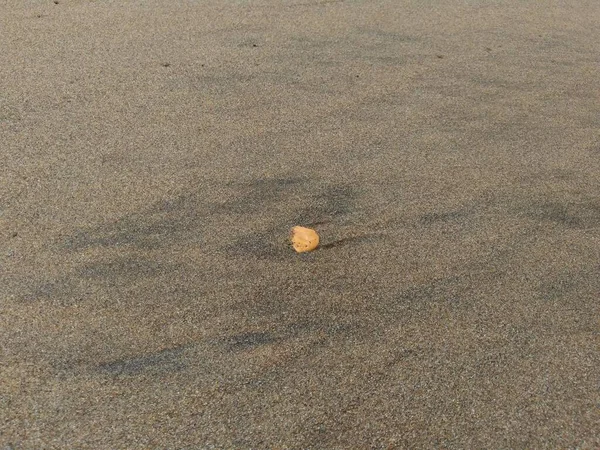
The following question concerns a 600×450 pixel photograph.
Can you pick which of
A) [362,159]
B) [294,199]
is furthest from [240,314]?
[362,159]

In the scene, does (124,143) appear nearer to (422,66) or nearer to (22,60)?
(22,60)

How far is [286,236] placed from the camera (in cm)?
215

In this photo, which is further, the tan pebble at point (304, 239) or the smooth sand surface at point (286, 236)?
the tan pebble at point (304, 239)

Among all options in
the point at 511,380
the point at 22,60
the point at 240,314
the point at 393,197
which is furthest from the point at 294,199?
the point at 22,60

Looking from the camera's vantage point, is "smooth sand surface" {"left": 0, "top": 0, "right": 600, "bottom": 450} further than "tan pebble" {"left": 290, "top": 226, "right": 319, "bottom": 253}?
No

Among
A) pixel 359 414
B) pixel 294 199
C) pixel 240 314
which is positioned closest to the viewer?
pixel 359 414

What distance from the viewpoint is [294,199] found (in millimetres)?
2301

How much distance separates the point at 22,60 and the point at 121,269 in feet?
4.27

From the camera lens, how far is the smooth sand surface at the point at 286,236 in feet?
5.28

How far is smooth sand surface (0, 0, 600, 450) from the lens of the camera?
1.61 metres

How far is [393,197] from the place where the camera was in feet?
7.76

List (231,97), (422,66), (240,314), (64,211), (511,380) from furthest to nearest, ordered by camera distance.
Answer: (422,66) → (231,97) → (64,211) → (240,314) → (511,380)

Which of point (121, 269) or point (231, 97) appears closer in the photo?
point (121, 269)

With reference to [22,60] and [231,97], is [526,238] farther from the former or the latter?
[22,60]
